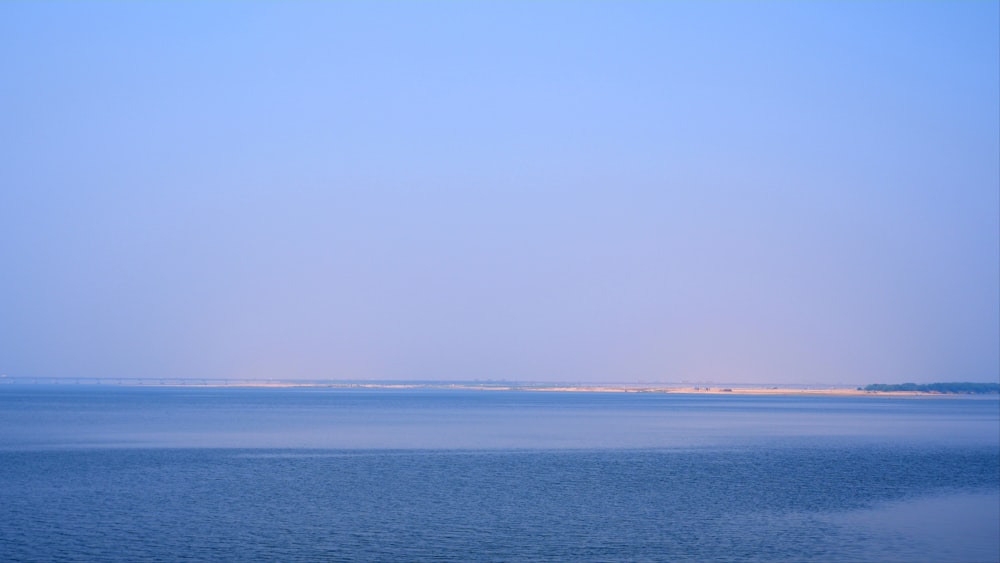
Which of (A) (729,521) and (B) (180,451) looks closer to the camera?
(A) (729,521)

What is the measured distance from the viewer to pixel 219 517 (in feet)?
112

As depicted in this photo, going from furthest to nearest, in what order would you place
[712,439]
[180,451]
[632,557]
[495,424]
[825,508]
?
[495,424], [712,439], [180,451], [825,508], [632,557]

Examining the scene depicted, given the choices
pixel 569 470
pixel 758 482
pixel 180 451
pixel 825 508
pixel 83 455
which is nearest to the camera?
pixel 825 508

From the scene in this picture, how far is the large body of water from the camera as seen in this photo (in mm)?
28938

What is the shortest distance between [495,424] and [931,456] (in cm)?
4633

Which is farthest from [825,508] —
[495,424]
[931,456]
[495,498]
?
[495,424]

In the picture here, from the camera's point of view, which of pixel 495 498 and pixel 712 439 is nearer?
pixel 495 498

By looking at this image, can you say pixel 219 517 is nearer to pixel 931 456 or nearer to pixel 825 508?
pixel 825 508

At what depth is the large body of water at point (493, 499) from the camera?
1139 inches

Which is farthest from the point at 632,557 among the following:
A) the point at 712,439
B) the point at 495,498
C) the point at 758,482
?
the point at 712,439

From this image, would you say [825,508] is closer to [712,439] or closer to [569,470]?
[569,470]

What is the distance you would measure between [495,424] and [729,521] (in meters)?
63.9

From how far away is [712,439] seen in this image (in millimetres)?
75625

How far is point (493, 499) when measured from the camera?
39062 mm
